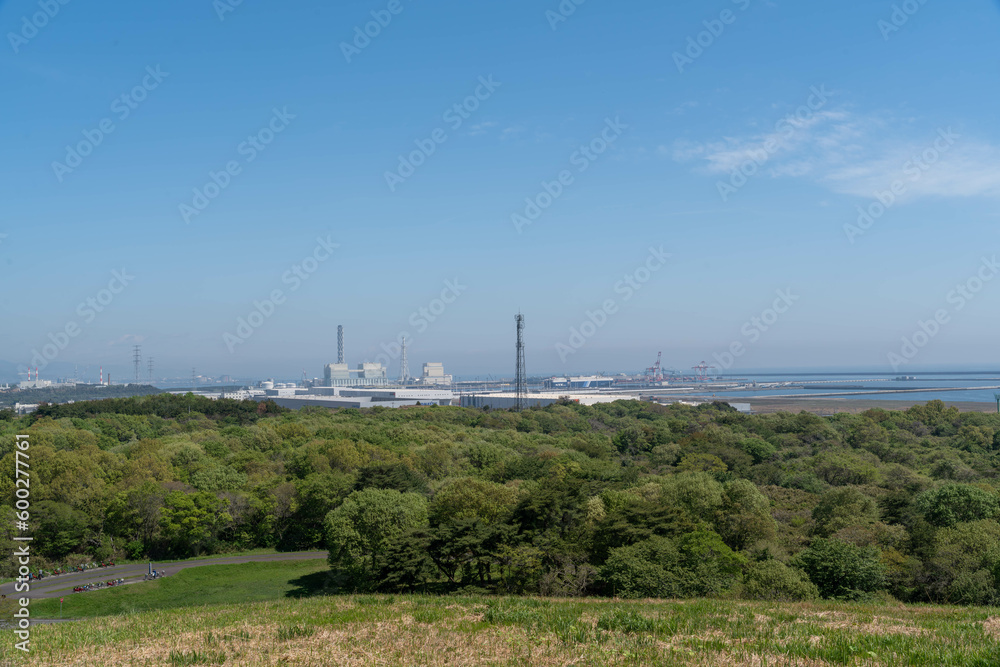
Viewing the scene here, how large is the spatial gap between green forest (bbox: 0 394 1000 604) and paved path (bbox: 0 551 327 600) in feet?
6.12

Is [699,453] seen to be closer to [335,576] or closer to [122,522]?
[335,576]

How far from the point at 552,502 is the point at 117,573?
2262 centimetres

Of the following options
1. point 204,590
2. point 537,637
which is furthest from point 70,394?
point 537,637

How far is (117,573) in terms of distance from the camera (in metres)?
32.9

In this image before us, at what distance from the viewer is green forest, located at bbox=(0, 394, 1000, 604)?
20.8 m

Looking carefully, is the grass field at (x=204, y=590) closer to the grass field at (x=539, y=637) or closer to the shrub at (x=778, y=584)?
the grass field at (x=539, y=637)

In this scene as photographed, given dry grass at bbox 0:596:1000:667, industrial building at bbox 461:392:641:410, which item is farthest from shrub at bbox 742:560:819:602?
industrial building at bbox 461:392:641:410

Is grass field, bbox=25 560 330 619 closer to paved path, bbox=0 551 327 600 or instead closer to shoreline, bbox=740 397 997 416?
paved path, bbox=0 551 327 600

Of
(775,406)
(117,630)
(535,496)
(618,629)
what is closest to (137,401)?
(535,496)

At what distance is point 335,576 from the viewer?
96.8ft

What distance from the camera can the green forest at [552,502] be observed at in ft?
68.1

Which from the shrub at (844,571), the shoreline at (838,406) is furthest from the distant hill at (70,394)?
the shrub at (844,571)

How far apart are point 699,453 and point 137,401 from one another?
6538 cm

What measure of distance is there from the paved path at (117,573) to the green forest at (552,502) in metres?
1.86
